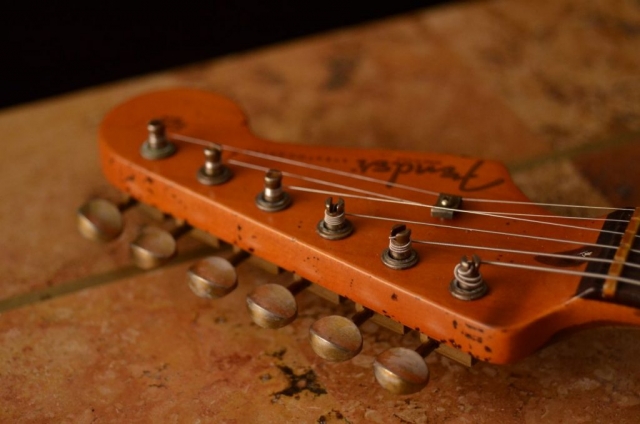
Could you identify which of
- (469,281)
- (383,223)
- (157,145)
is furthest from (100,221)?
(469,281)

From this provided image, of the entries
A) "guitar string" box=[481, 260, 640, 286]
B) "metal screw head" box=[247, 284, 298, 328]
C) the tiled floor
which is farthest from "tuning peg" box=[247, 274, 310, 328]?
"guitar string" box=[481, 260, 640, 286]

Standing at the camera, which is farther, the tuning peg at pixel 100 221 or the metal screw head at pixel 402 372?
the tuning peg at pixel 100 221

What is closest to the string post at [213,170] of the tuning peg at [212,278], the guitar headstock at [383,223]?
the guitar headstock at [383,223]

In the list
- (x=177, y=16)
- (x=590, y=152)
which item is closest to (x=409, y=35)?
(x=590, y=152)

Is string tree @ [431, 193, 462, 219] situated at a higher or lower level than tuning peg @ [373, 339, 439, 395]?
higher

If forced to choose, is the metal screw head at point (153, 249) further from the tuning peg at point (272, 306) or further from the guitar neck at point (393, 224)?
the tuning peg at point (272, 306)

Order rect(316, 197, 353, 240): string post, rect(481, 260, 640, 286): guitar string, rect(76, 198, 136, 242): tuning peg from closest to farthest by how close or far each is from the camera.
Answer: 1. rect(481, 260, 640, 286): guitar string
2. rect(316, 197, 353, 240): string post
3. rect(76, 198, 136, 242): tuning peg

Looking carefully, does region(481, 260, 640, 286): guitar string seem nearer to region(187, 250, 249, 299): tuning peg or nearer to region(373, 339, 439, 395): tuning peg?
region(373, 339, 439, 395): tuning peg
